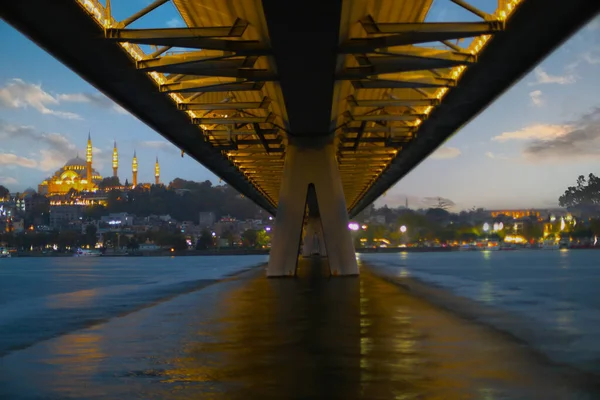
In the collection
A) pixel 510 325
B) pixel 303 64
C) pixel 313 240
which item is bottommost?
pixel 510 325

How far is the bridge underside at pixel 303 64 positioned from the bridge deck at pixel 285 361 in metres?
6.24

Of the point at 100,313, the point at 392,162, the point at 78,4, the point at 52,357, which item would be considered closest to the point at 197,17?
the point at 78,4

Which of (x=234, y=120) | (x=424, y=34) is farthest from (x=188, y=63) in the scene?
(x=234, y=120)

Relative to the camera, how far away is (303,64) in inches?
818

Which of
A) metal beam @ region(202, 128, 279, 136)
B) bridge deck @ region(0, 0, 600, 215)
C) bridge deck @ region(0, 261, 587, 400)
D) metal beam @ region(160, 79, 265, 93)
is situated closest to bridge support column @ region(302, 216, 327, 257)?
metal beam @ region(202, 128, 279, 136)

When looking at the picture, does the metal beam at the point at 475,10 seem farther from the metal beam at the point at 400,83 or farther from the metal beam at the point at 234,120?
the metal beam at the point at 234,120

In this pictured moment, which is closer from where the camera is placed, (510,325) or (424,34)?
Answer: (510,325)

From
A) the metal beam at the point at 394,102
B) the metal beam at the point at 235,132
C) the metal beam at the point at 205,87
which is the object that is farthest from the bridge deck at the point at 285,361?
the metal beam at the point at 235,132

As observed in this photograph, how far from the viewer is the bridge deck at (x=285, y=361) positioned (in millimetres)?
9969

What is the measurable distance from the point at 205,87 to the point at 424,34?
7.88m

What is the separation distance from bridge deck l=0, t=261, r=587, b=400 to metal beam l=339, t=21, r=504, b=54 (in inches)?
257

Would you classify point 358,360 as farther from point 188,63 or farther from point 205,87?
point 205,87

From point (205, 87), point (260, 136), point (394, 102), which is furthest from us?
point (260, 136)

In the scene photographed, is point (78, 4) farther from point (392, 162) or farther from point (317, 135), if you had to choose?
point (392, 162)
